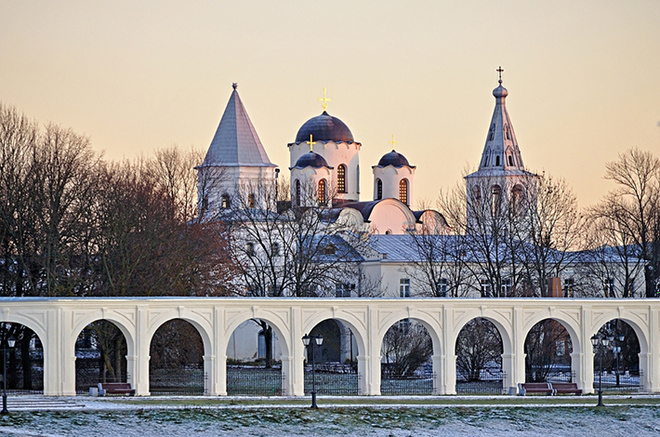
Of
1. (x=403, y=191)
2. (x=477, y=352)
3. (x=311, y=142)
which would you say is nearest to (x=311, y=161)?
(x=311, y=142)

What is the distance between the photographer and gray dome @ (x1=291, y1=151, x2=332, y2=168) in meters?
79.7

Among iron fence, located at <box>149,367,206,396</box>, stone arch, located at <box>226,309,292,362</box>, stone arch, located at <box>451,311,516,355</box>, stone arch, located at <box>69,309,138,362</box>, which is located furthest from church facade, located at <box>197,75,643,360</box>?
stone arch, located at <box>69,309,138,362</box>

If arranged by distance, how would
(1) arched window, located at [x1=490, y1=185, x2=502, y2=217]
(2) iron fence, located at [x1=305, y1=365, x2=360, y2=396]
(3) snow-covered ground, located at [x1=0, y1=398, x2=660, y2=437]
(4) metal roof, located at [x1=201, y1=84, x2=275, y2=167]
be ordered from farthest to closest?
1. (4) metal roof, located at [x1=201, y1=84, x2=275, y2=167]
2. (1) arched window, located at [x1=490, y1=185, x2=502, y2=217]
3. (2) iron fence, located at [x1=305, y1=365, x2=360, y2=396]
4. (3) snow-covered ground, located at [x1=0, y1=398, x2=660, y2=437]

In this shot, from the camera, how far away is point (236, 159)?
73312mm

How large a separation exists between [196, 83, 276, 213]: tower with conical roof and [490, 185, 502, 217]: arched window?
10.9 m

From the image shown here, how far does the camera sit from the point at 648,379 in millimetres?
45656

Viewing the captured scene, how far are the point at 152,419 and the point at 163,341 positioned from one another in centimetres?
1430

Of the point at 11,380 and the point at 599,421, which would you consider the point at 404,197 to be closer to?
the point at 11,380

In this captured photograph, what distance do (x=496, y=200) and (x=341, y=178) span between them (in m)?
16.8

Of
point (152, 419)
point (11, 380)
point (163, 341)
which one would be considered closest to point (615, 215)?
point (163, 341)

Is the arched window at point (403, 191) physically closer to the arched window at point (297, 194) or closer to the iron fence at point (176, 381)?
the arched window at point (297, 194)

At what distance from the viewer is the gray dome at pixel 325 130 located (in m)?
84.0

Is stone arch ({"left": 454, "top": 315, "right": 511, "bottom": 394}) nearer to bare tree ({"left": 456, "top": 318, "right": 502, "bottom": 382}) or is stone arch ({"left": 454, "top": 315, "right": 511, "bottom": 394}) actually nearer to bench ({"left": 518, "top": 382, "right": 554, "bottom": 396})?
bare tree ({"left": 456, "top": 318, "right": 502, "bottom": 382})

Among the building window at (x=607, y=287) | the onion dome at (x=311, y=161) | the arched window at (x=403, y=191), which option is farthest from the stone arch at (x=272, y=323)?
the arched window at (x=403, y=191)
